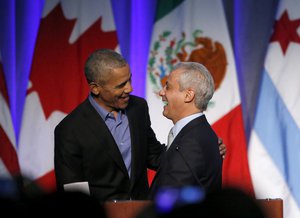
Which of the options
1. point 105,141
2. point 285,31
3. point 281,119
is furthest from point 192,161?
point 285,31

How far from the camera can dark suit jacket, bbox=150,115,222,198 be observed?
90.1 inches

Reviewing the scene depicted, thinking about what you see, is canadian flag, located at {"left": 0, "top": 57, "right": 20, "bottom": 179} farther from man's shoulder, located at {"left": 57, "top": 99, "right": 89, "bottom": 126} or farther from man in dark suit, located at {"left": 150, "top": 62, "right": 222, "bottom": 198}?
man in dark suit, located at {"left": 150, "top": 62, "right": 222, "bottom": 198}

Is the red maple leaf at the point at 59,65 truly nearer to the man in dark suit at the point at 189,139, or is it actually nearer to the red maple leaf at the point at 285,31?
the red maple leaf at the point at 285,31

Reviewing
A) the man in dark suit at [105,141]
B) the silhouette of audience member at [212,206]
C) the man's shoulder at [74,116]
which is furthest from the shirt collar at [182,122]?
the silhouette of audience member at [212,206]

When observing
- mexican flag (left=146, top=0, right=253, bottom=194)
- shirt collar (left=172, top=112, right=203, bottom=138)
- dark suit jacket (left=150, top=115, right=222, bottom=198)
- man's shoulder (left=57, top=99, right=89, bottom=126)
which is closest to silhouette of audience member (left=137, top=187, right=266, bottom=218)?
dark suit jacket (left=150, top=115, right=222, bottom=198)

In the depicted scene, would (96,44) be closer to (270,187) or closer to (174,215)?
(270,187)

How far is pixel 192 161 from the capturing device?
231 cm

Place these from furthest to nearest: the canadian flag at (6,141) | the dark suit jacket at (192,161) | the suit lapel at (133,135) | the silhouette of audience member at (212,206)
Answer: the canadian flag at (6,141) < the suit lapel at (133,135) < the dark suit jacket at (192,161) < the silhouette of audience member at (212,206)

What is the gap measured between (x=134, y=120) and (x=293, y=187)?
1.41 metres

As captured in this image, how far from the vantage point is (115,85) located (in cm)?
274

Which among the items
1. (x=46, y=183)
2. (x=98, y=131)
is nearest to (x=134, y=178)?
(x=98, y=131)

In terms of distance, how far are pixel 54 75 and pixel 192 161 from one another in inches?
72.2

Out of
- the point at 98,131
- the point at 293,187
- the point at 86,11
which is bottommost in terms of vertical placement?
the point at 293,187

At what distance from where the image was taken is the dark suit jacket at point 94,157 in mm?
2670
